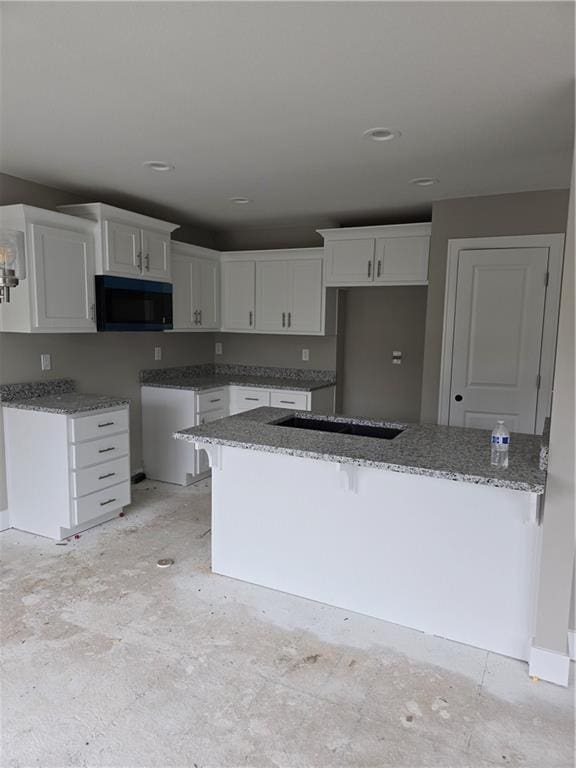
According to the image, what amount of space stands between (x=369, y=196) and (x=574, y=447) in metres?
2.55

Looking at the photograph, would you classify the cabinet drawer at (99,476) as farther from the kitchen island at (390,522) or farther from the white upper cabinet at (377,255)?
the white upper cabinet at (377,255)

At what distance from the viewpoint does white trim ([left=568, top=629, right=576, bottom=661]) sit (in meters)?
2.12

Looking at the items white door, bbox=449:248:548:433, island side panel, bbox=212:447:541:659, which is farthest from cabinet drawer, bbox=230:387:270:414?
island side panel, bbox=212:447:541:659

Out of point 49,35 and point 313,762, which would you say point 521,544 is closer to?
point 313,762

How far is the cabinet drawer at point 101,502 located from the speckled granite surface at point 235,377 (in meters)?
1.05

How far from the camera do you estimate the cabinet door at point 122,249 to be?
3607mm

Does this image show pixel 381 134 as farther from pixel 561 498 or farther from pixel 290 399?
pixel 290 399

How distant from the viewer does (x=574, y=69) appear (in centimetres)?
189

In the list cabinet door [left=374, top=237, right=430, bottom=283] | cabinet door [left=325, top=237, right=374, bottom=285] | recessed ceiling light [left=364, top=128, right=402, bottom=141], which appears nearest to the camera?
recessed ceiling light [left=364, top=128, right=402, bottom=141]

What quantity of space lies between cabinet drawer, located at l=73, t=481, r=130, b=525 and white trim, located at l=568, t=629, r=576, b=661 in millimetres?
2880

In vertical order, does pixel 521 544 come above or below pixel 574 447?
below

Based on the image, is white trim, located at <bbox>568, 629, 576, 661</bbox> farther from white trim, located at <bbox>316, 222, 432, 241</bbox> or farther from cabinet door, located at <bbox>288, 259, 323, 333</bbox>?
cabinet door, located at <bbox>288, 259, 323, 333</bbox>

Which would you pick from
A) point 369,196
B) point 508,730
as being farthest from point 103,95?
point 508,730

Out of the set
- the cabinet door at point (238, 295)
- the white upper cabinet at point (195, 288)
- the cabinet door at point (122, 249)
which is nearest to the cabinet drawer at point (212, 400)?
the white upper cabinet at point (195, 288)
